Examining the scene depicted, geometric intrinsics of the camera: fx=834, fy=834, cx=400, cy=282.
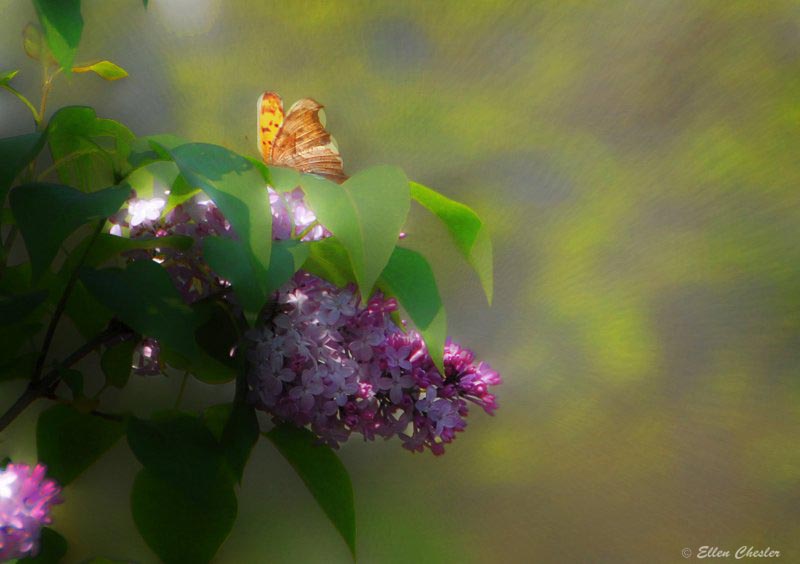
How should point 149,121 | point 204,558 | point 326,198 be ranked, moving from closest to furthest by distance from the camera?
point 326,198 < point 204,558 < point 149,121

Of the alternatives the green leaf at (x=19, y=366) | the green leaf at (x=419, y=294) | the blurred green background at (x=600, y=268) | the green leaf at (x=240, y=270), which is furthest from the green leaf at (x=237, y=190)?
the blurred green background at (x=600, y=268)

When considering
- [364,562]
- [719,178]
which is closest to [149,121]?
[364,562]

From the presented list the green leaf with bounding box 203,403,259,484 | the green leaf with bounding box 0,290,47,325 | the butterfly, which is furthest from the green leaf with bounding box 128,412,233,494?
the butterfly

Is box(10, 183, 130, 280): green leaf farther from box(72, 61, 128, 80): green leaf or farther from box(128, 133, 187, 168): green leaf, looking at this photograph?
box(72, 61, 128, 80): green leaf

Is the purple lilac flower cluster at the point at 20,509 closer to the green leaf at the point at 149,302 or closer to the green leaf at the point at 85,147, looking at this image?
the green leaf at the point at 149,302

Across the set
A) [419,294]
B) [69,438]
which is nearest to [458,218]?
[419,294]

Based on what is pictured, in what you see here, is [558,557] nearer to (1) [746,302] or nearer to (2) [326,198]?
(1) [746,302]

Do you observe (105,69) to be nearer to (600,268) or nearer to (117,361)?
(117,361)

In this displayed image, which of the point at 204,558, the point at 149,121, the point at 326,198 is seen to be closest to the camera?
the point at 326,198
